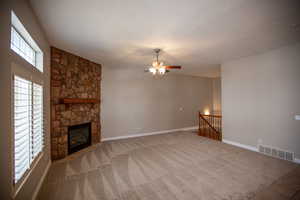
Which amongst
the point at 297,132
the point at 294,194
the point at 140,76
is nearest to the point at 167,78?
the point at 140,76

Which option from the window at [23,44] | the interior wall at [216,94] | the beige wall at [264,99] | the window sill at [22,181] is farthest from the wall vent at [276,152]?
the window at [23,44]

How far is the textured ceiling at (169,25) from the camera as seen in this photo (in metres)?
1.95

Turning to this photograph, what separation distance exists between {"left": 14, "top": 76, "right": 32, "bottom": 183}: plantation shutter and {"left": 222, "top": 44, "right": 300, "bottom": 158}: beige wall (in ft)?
18.0

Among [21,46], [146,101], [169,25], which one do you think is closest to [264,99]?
[169,25]

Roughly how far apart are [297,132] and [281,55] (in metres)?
2.06

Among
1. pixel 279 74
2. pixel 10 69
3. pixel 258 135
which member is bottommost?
pixel 258 135

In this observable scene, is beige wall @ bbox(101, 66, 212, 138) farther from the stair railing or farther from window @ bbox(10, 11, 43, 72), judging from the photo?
window @ bbox(10, 11, 43, 72)

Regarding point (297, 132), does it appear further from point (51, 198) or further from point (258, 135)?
point (51, 198)

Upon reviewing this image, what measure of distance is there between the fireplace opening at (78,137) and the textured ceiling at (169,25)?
2390mm

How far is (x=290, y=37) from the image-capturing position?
3010 mm

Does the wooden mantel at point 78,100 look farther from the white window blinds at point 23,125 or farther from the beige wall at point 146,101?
the white window blinds at point 23,125

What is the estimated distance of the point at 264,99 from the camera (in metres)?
3.99

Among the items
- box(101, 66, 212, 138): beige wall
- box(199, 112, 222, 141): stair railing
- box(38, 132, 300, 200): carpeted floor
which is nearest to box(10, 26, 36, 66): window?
box(38, 132, 300, 200): carpeted floor

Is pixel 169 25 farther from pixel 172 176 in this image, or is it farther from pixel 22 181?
pixel 22 181
